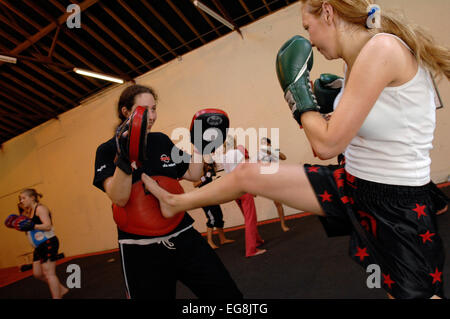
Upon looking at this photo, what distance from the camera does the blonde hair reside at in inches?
30.9

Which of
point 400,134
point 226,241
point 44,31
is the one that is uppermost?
point 44,31

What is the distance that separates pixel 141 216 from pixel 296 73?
825 millimetres

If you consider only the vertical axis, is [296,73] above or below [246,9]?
below

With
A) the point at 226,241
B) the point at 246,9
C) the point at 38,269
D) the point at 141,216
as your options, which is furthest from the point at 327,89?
the point at 246,9

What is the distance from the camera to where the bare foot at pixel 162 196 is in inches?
44.3

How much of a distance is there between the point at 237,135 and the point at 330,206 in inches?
176

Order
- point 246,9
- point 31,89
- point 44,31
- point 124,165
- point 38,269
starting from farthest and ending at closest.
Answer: point 31,89 < point 44,31 < point 246,9 < point 38,269 < point 124,165

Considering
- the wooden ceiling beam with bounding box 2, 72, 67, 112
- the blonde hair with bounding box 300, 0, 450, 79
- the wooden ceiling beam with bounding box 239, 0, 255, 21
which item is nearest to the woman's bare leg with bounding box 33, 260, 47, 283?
the blonde hair with bounding box 300, 0, 450, 79

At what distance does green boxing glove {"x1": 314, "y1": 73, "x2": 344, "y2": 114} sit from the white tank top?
35 centimetres

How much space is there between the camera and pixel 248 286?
218cm

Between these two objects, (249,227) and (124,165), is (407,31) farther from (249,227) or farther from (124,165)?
(249,227)

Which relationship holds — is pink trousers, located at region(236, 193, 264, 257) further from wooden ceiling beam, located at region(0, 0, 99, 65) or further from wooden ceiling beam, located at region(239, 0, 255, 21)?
wooden ceiling beam, located at region(0, 0, 99, 65)

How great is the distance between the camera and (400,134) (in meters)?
0.78
